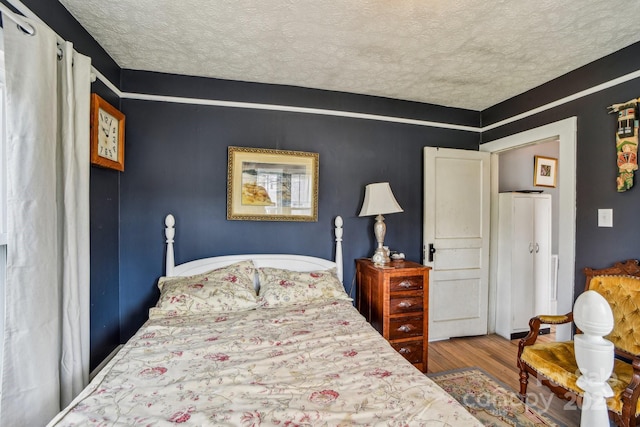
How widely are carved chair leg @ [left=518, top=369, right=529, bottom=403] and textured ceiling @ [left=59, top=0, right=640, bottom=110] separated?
2288 millimetres

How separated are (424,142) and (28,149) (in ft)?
10.3

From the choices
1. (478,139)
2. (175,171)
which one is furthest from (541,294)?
(175,171)

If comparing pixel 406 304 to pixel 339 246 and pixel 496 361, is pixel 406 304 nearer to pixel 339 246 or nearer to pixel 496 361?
pixel 339 246

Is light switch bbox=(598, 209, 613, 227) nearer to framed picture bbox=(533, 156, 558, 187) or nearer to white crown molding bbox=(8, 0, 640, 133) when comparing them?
white crown molding bbox=(8, 0, 640, 133)

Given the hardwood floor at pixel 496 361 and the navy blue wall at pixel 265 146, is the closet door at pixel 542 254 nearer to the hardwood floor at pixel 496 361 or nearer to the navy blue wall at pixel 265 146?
the hardwood floor at pixel 496 361

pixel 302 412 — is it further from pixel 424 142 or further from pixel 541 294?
pixel 541 294

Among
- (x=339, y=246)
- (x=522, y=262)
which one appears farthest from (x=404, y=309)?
(x=522, y=262)

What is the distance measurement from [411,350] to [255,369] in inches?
62.5

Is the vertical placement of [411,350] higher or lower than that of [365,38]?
lower

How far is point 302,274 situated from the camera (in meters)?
2.48

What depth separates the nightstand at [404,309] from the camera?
240cm

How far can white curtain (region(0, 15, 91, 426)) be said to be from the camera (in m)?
1.31

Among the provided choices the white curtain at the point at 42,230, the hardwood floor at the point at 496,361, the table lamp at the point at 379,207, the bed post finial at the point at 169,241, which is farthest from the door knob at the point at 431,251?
the white curtain at the point at 42,230

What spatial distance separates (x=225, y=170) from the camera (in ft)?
8.73
